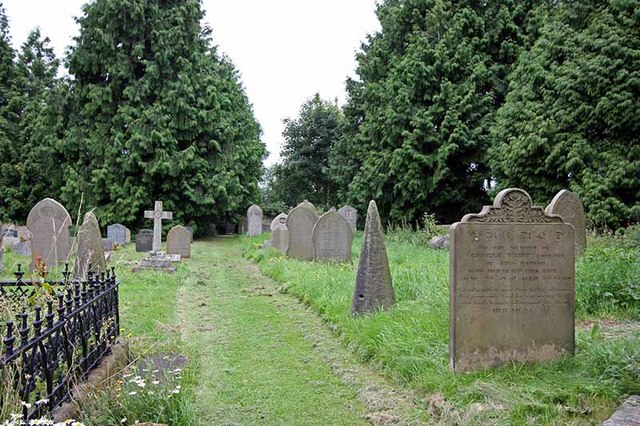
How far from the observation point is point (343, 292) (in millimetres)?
9070

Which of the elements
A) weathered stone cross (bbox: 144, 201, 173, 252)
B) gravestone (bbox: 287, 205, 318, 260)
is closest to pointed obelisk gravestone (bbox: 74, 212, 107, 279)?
weathered stone cross (bbox: 144, 201, 173, 252)

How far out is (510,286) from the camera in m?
5.26

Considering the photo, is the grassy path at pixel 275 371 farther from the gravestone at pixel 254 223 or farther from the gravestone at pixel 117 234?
the gravestone at pixel 254 223

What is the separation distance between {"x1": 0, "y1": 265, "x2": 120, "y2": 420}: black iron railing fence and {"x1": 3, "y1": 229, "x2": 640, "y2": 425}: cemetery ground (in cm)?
33

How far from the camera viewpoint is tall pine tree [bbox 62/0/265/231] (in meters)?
27.1

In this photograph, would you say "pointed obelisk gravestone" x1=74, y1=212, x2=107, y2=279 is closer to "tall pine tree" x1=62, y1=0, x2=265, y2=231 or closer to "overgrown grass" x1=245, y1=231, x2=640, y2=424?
"overgrown grass" x1=245, y1=231, x2=640, y2=424

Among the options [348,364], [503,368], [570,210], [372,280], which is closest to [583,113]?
[570,210]

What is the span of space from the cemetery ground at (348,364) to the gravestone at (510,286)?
210 mm

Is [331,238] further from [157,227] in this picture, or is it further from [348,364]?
[348,364]

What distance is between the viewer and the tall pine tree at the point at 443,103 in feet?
78.2

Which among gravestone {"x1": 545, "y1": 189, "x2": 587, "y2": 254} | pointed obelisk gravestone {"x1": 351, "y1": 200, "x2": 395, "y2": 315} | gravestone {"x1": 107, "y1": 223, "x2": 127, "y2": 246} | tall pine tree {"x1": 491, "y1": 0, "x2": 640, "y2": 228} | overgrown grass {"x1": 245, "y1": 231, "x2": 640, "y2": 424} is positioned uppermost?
tall pine tree {"x1": 491, "y1": 0, "x2": 640, "y2": 228}

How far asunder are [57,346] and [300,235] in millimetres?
11871

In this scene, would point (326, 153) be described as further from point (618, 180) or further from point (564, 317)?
point (564, 317)

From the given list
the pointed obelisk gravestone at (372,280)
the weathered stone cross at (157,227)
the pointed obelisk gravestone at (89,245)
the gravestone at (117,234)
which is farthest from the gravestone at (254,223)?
the pointed obelisk gravestone at (372,280)
